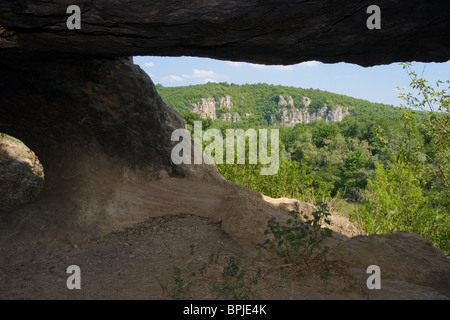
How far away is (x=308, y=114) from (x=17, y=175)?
110720mm

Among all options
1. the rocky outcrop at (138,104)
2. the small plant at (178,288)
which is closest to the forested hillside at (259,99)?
the rocky outcrop at (138,104)

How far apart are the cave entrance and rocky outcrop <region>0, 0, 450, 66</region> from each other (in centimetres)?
425

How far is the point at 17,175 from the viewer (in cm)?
886

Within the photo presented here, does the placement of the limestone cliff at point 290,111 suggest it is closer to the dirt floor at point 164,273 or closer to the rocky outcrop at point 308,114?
the rocky outcrop at point 308,114

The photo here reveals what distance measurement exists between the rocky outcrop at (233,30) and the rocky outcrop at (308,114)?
95986 mm

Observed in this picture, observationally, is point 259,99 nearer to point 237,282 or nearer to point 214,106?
point 214,106

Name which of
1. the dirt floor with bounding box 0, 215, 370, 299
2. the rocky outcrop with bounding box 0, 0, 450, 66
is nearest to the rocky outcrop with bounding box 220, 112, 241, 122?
the dirt floor with bounding box 0, 215, 370, 299

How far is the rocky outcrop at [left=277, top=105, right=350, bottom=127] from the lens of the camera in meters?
101

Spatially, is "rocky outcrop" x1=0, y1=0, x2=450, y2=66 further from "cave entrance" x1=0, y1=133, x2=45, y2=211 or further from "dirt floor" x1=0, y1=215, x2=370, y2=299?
"cave entrance" x1=0, y1=133, x2=45, y2=211

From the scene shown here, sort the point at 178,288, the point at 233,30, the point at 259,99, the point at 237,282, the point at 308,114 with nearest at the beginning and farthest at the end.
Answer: the point at 178,288, the point at 237,282, the point at 233,30, the point at 259,99, the point at 308,114

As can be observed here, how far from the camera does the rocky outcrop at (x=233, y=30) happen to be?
3.63 m

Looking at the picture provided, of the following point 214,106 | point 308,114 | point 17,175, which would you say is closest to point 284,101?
point 308,114

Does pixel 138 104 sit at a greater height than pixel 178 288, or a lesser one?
greater
